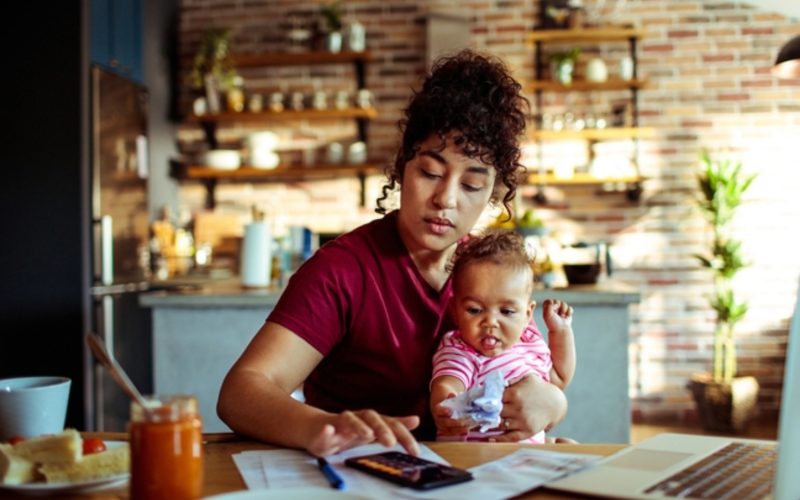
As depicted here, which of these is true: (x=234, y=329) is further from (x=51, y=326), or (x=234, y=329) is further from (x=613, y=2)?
(x=613, y=2)

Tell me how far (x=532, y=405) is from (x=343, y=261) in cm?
47

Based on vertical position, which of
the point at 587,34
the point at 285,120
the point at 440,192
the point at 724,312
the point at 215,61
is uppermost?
the point at 587,34

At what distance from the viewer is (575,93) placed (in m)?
5.21

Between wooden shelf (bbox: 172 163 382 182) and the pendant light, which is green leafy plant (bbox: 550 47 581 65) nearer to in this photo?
wooden shelf (bbox: 172 163 382 182)

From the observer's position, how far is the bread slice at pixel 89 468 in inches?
38.6

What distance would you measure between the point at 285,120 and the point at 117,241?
180 centimetres

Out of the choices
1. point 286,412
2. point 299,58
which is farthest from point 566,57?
point 286,412

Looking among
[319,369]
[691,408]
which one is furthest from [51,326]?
[691,408]

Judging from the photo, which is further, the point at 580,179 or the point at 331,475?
the point at 580,179

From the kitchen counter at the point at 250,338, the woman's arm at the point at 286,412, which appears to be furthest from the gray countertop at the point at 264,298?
the woman's arm at the point at 286,412

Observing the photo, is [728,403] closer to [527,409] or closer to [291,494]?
[527,409]

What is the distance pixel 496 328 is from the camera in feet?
5.13

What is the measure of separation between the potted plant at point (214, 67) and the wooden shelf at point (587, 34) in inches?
83.8

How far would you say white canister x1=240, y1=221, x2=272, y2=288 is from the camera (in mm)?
3322
